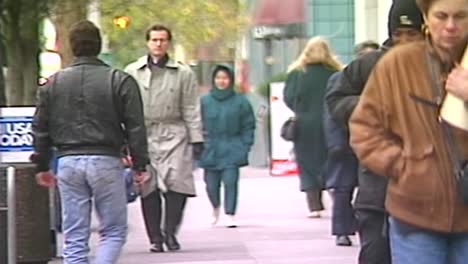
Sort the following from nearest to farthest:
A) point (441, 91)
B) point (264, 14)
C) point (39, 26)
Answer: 1. point (441, 91)
2. point (39, 26)
3. point (264, 14)

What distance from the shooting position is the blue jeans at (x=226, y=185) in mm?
13336

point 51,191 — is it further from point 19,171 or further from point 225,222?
point 225,222

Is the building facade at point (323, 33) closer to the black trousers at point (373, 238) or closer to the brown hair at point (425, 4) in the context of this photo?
the black trousers at point (373, 238)

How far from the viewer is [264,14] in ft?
85.3

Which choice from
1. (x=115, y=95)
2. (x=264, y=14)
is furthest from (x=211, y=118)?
(x=264, y=14)

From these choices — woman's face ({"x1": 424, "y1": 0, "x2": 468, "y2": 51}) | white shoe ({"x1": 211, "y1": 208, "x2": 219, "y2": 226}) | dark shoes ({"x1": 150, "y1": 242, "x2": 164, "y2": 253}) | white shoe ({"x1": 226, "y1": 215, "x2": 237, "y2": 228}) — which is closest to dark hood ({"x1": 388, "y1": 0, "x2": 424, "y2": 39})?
woman's face ({"x1": 424, "y1": 0, "x2": 468, "y2": 51})

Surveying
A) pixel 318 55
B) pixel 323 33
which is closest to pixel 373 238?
pixel 318 55

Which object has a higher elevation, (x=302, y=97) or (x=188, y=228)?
(x=302, y=97)

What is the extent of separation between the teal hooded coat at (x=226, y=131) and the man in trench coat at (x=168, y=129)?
2.05 m

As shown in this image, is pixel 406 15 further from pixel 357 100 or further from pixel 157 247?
pixel 157 247

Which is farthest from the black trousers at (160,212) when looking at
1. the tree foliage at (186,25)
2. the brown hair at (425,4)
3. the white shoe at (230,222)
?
the tree foliage at (186,25)

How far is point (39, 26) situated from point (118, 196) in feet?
13.7

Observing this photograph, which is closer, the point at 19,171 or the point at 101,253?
the point at 101,253

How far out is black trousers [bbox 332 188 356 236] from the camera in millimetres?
11320
